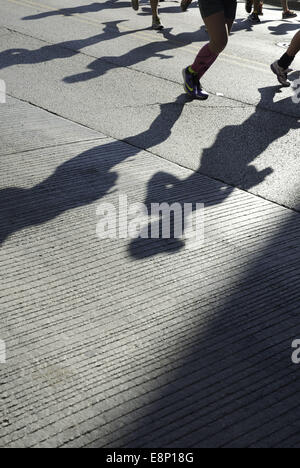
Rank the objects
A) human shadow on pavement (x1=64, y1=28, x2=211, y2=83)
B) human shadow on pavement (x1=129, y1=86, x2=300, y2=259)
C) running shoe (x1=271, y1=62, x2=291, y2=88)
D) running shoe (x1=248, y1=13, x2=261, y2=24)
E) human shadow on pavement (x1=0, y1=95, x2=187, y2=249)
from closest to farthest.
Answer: human shadow on pavement (x1=129, y1=86, x2=300, y2=259) → human shadow on pavement (x1=0, y1=95, x2=187, y2=249) → running shoe (x1=271, y1=62, x2=291, y2=88) → human shadow on pavement (x1=64, y1=28, x2=211, y2=83) → running shoe (x1=248, y1=13, x2=261, y2=24)

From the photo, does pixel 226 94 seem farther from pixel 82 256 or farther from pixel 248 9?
pixel 248 9

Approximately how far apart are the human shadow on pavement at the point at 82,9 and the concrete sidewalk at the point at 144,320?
831cm

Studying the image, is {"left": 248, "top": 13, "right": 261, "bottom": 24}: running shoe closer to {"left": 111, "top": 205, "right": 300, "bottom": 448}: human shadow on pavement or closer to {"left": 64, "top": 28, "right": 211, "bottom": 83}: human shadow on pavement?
{"left": 64, "top": 28, "right": 211, "bottom": 83}: human shadow on pavement

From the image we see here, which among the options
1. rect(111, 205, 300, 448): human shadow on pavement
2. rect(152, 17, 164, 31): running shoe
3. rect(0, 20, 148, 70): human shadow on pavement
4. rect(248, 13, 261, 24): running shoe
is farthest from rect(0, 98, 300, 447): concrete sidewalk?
rect(248, 13, 261, 24): running shoe

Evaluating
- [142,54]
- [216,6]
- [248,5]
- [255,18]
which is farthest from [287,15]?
[216,6]

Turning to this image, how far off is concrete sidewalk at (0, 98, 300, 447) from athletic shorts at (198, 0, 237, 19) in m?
2.37

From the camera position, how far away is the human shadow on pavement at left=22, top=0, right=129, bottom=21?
12469mm

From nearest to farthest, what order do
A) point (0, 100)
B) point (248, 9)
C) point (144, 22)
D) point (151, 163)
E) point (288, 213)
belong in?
point (288, 213), point (151, 163), point (0, 100), point (144, 22), point (248, 9)

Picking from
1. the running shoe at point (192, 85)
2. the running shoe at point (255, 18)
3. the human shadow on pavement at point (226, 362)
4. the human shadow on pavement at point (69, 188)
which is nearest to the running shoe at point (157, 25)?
the running shoe at point (255, 18)

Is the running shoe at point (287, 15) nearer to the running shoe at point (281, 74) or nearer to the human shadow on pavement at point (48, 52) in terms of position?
the human shadow on pavement at point (48, 52)

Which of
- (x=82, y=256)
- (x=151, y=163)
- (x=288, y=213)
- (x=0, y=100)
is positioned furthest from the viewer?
(x=0, y=100)

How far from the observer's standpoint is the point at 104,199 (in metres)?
4.66

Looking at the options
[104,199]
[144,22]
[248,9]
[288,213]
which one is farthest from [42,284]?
[248,9]

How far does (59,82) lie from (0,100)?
1.07m
